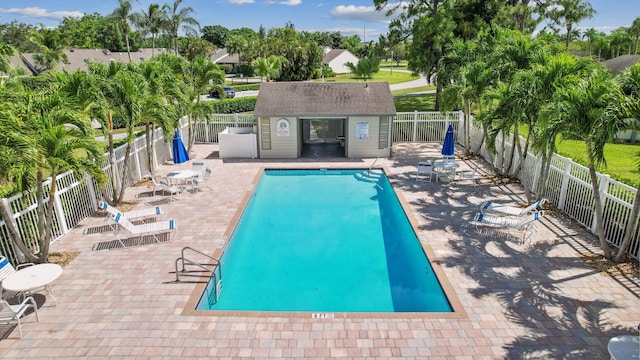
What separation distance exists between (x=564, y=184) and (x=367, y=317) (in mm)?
8322

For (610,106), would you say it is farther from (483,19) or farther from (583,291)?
(483,19)

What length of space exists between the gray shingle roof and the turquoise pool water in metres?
4.55

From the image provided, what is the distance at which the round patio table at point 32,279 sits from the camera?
726 centimetres

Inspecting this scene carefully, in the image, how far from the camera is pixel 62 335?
686cm

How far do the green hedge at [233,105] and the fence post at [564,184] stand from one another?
26.7 m

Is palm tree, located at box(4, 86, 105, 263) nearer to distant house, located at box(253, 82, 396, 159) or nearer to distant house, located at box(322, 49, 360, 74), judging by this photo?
distant house, located at box(253, 82, 396, 159)

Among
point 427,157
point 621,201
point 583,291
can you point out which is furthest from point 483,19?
point 583,291

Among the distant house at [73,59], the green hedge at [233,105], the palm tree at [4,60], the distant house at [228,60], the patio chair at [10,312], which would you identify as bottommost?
the patio chair at [10,312]

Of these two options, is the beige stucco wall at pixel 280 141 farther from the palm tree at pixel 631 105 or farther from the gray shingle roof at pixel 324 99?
the palm tree at pixel 631 105

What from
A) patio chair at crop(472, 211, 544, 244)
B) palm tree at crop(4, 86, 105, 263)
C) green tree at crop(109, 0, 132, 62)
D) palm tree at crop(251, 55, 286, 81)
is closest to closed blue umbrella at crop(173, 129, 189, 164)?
palm tree at crop(4, 86, 105, 263)

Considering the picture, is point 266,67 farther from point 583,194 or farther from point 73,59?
point 583,194

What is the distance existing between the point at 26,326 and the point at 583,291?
35.3 ft

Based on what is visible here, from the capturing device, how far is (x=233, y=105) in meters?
36.0

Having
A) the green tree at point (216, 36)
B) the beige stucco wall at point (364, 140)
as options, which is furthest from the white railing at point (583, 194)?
the green tree at point (216, 36)
